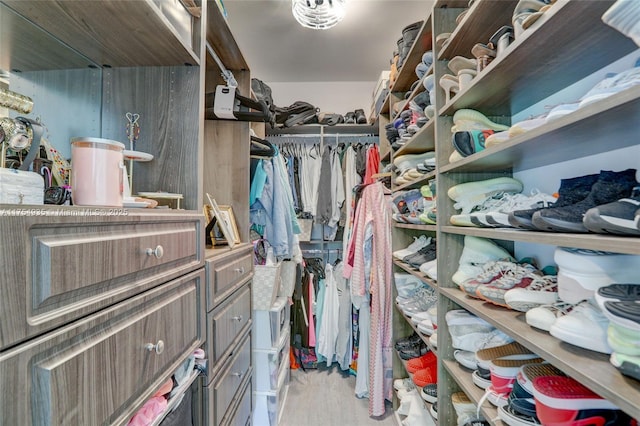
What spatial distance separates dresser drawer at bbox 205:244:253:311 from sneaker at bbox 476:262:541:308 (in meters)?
0.82

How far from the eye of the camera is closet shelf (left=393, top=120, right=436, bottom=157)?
129cm

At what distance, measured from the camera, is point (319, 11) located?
1627 millimetres

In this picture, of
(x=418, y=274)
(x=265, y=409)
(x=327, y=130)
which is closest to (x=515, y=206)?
(x=418, y=274)

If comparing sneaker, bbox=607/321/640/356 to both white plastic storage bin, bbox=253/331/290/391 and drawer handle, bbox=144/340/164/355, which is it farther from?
white plastic storage bin, bbox=253/331/290/391

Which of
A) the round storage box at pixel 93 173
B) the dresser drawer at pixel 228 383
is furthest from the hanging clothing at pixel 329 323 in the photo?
the round storage box at pixel 93 173

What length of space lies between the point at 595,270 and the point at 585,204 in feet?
0.42

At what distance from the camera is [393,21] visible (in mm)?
1989

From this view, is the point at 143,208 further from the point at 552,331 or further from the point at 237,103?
the point at 552,331

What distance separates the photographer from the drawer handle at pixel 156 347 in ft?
2.06

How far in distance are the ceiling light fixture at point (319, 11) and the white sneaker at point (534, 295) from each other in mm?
1592

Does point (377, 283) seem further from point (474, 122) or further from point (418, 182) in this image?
point (474, 122)

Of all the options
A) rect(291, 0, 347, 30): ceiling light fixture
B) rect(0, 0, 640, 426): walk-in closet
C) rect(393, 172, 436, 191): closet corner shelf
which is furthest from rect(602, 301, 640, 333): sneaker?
rect(291, 0, 347, 30): ceiling light fixture

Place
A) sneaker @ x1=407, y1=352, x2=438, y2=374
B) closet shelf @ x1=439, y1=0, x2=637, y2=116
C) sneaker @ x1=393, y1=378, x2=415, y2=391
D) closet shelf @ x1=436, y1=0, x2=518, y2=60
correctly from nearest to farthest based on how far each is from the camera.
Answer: closet shelf @ x1=439, y1=0, x2=637, y2=116
closet shelf @ x1=436, y1=0, x2=518, y2=60
sneaker @ x1=407, y1=352, x2=438, y2=374
sneaker @ x1=393, y1=378, x2=415, y2=391

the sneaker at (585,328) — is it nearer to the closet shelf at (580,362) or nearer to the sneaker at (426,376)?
the closet shelf at (580,362)
